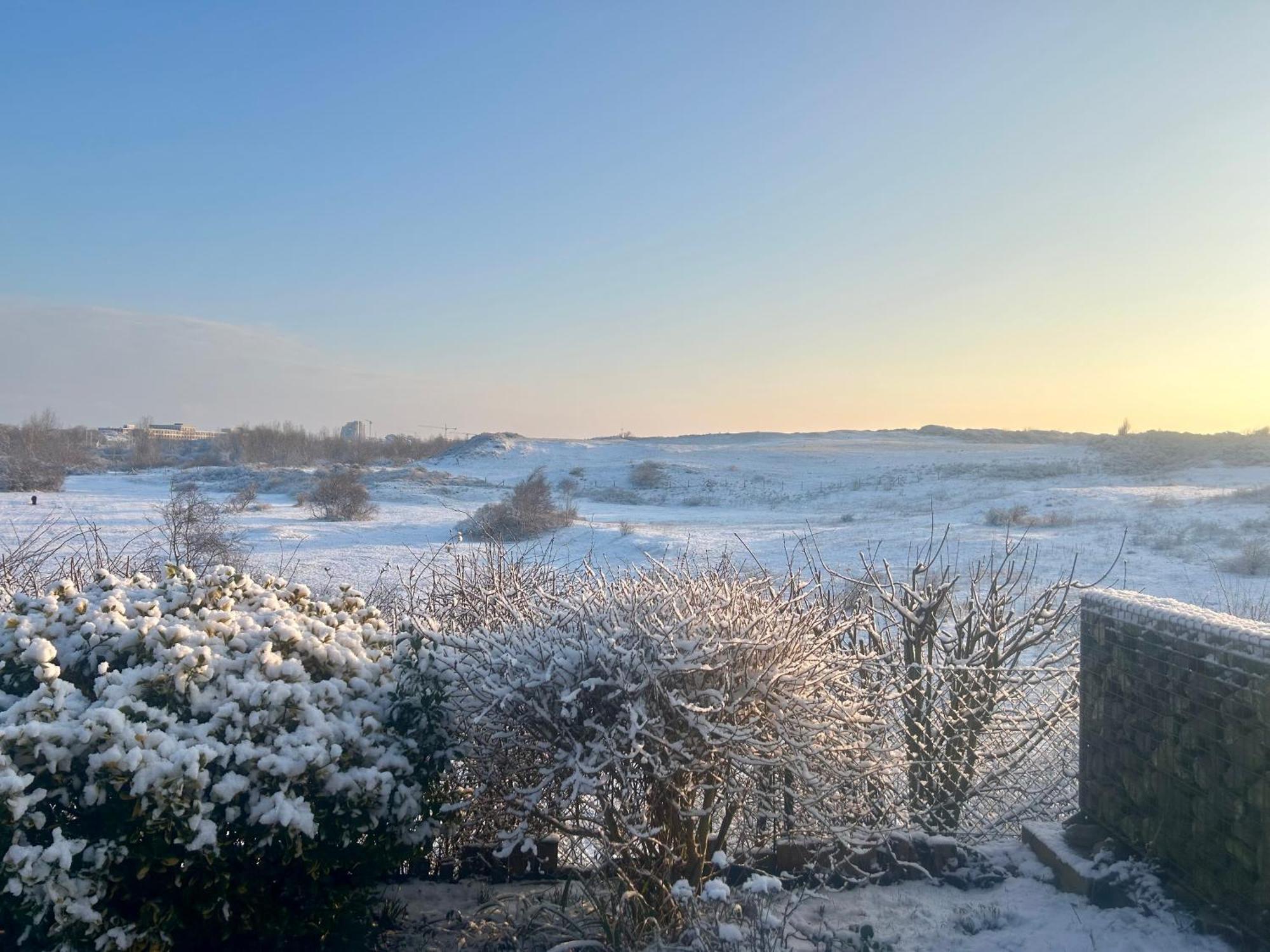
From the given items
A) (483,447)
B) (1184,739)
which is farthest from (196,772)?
(483,447)

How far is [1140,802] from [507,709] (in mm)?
2459

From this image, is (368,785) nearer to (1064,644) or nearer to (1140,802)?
(1140,802)

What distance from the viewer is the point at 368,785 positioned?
9.55 ft

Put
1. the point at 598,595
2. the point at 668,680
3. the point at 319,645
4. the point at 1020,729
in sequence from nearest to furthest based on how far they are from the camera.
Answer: the point at 668,680
the point at 319,645
the point at 598,595
the point at 1020,729

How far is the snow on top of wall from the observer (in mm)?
2926

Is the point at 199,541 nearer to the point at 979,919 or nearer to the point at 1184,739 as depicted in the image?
the point at 979,919

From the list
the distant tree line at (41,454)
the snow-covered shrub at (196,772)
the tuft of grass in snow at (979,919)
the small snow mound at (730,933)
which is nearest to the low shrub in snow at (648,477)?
the distant tree line at (41,454)

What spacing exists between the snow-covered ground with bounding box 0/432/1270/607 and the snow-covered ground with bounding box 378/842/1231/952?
243cm

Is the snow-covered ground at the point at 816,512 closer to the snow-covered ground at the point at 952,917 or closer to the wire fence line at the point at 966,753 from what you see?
the wire fence line at the point at 966,753

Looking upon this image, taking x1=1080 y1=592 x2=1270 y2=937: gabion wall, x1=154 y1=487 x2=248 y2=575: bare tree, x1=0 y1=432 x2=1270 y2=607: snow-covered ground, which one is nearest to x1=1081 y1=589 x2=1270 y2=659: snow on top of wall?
x1=1080 y1=592 x2=1270 y2=937: gabion wall

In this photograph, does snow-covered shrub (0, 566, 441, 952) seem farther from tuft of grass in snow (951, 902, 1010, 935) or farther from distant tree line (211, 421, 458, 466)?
distant tree line (211, 421, 458, 466)

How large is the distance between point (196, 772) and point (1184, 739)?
3244 millimetres

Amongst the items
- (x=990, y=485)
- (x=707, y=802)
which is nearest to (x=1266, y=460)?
(x=990, y=485)

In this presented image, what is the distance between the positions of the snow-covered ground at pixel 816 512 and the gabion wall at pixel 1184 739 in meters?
2.17
